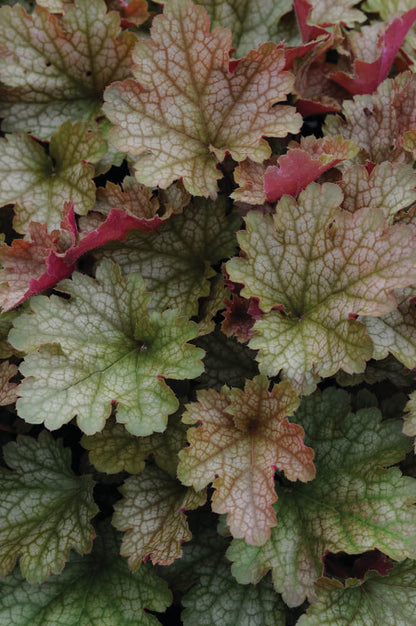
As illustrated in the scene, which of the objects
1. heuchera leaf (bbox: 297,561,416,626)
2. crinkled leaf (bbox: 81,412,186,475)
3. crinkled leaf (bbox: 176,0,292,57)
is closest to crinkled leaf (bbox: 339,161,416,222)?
crinkled leaf (bbox: 176,0,292,57)

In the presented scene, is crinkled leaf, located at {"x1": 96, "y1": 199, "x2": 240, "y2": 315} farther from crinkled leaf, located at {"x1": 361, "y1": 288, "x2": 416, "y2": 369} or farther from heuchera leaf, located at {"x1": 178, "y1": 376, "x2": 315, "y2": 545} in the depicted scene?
crinkled leaf, located at {"x1": 361, "y1": 288, "x2": 416, "y2": 369}

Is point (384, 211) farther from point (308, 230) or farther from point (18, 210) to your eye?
point (18, 210)

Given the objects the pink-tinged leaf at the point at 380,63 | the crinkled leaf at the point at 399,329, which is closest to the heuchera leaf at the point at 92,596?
the crinkled leaf at the point at 399,329

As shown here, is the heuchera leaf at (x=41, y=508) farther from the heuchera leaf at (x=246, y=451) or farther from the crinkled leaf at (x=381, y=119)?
the crinkled leaf at (x=381, y=119)

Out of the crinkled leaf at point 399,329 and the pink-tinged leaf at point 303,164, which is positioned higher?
the pink-tinged leaf at point 303,164

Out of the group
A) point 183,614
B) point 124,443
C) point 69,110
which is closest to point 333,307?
point 124,443

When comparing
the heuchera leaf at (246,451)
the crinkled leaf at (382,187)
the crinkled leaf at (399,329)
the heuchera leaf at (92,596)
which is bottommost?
the heuchera leaf at (92,596)
